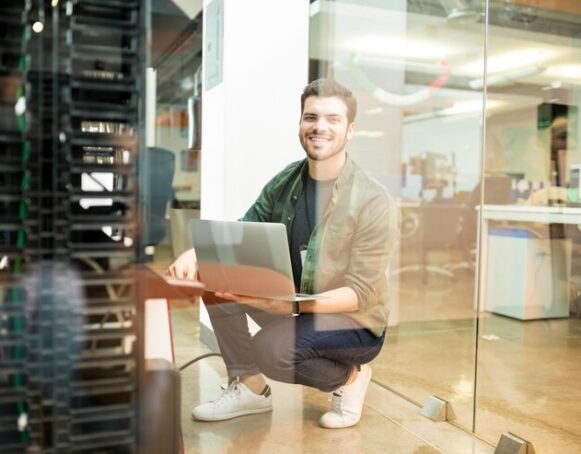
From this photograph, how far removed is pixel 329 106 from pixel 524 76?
245 inches

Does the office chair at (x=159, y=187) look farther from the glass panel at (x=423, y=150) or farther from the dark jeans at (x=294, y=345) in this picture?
the glass panel at (x=423, y=150)

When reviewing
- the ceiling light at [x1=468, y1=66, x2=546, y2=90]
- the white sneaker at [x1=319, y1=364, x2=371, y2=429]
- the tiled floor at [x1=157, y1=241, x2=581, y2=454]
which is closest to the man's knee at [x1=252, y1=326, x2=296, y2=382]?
the tiled floor at [x1=157, y1=241, x2=581, y2=454]

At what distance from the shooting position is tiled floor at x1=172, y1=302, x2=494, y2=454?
148 cm

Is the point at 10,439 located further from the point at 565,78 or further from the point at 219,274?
the point at 565,78

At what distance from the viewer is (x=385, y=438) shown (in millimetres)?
1736

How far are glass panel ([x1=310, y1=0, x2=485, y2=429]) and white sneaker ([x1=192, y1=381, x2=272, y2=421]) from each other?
0.75 meters

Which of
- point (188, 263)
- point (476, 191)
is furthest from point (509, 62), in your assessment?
point (188, 263)

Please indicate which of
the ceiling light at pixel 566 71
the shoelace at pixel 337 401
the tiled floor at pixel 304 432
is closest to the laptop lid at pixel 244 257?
the tiled floor at pixel 304 432

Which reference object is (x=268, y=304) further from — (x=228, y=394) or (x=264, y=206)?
(x=228, y=394)

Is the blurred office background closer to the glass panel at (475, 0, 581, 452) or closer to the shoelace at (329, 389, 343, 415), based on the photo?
the glass panel at (475, 0, 581, 452)

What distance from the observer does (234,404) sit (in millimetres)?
1549

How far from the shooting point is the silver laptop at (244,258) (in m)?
1.12

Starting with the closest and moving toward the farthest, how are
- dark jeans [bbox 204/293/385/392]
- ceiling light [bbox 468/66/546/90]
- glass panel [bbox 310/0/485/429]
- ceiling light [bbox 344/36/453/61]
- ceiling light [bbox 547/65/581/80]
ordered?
dark jeans [bbox 204/293/385/392] → glass panel [bbox 310/0/485/429] → ceiling light [bbox 344/36/453/61] → ceiling light [bbox 547/65/581/80] → ceiling light [bbox 468/66/546/90]

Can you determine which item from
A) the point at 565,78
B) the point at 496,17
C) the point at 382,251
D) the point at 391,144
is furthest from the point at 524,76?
the point at 382,251
